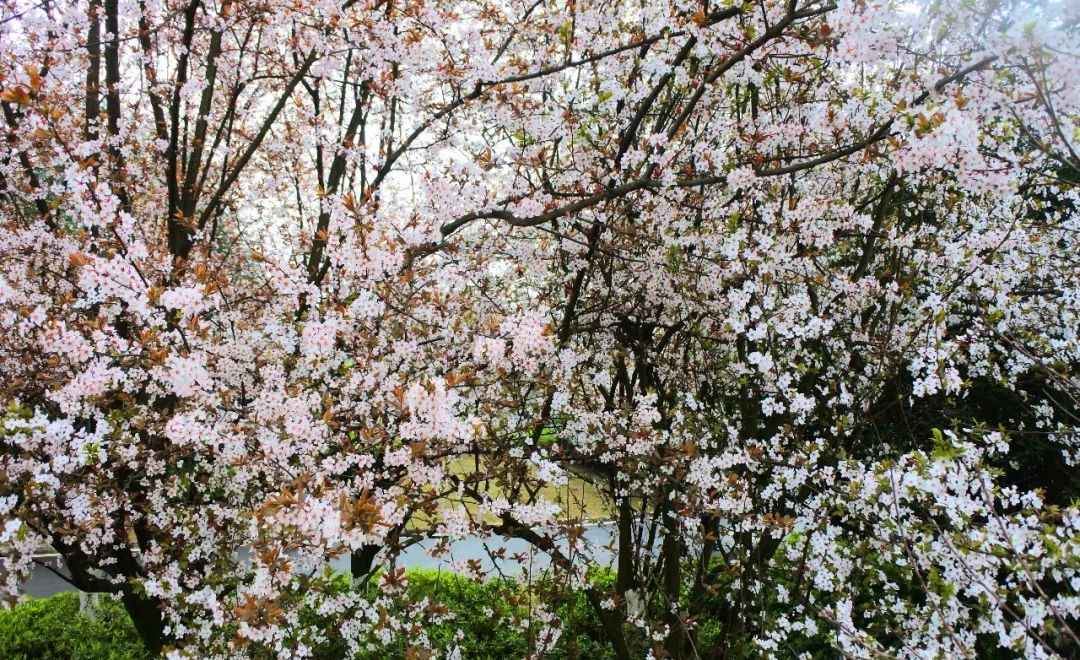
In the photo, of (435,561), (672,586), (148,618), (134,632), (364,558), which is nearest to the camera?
(148,618)

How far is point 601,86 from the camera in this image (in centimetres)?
492

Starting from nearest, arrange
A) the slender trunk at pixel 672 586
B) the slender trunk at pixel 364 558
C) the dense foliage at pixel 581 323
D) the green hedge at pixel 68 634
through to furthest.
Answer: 1. the dense foliage at pixel 581 323
2. the slender trunk at pixel 672 586
3. the slender trunk at pixel 364 558
4. the green hedge at pixel 68 634

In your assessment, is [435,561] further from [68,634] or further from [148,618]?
[148,618]

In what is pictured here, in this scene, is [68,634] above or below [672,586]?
below

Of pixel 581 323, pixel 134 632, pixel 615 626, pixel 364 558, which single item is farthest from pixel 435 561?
pixel 581 323

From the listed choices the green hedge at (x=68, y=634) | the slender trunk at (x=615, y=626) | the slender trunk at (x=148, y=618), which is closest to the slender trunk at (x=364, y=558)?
the slender trunk at (x=148, y=618)

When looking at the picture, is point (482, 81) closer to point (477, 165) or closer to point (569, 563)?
point (477, 165)

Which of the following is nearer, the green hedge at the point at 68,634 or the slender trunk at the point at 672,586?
the slender trunk at the point at 672,586

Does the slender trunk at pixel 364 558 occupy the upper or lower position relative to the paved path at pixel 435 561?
upper

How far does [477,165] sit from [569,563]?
306 centimetres

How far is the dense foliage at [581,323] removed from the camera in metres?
3.31

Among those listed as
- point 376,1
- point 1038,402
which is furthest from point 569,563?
point 1038,402

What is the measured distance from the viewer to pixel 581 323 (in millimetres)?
5684

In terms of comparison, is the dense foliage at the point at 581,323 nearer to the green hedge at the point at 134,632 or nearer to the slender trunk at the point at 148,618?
the slender trunk at the point at 148,618
